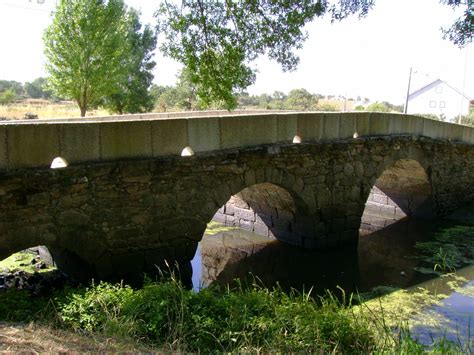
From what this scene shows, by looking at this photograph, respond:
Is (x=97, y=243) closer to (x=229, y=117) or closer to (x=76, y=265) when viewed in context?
(x=76, y=265)

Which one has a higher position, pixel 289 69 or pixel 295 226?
pixel 289 69

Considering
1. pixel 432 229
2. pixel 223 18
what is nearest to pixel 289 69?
pixel 223 18

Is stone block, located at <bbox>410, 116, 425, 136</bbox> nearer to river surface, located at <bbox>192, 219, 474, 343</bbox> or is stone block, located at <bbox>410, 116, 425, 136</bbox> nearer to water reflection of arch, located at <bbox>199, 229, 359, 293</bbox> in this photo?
river surface, located at <bbox>192, 219, 474, 343</bbox>

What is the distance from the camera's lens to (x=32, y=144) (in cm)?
483

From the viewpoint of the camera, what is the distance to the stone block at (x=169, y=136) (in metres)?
5.80

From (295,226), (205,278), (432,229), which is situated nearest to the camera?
(205,278)

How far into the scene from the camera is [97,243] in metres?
5.49

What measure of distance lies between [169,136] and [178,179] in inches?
22.6

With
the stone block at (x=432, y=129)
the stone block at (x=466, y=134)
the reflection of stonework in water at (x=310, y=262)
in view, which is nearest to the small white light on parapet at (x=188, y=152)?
Answer: the reflection of stonework in water at (x=310, y=262)

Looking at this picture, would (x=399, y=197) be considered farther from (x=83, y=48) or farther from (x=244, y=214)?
(x=83, y=48)

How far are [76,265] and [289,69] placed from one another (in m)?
4.01

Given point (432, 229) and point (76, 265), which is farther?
point (432, 229)

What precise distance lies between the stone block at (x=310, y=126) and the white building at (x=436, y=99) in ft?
128

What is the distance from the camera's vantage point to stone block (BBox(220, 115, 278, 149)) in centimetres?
656
